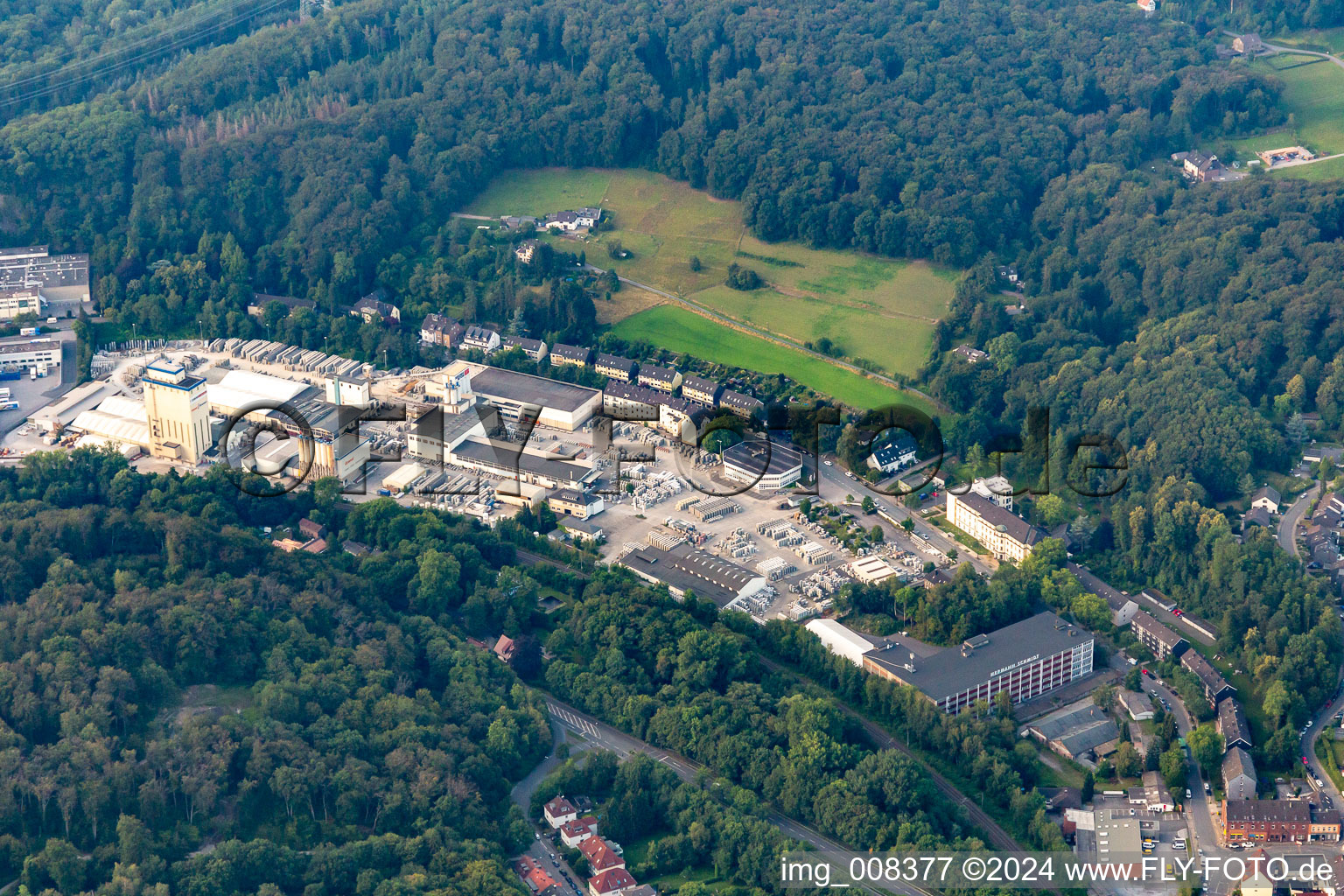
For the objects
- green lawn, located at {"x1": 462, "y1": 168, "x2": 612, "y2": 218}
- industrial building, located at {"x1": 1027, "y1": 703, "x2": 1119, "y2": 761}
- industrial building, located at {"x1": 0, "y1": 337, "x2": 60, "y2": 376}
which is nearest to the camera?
industrial building, located at {"x1": 1027, "y1": 703, "x2": 1119, "y2": 761}

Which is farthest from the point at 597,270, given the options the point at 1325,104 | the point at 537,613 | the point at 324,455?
the point at 1325,104

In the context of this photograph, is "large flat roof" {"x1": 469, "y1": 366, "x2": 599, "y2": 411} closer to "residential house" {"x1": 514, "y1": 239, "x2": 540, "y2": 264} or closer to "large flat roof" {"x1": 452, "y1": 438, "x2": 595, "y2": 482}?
"large flat roof" {"x1": 452, "y1": 438, "x2": 595, "y2": 482}

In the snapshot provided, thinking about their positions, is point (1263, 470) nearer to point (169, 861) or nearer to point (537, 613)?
point (537, 613)

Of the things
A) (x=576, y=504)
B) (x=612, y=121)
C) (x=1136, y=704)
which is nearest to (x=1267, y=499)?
(x=1136, y=704)

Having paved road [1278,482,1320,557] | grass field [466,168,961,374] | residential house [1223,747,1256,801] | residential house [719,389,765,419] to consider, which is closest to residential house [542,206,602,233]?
grass field [466,168,961,374]

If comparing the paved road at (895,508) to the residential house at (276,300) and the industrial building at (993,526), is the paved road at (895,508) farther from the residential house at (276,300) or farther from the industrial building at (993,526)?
the residential house at (276,300)

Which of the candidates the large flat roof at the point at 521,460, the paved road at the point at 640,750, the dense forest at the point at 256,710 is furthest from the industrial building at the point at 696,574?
the paved road at the point at 640,750

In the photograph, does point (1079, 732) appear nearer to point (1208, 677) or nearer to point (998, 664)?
point (998, 664)
